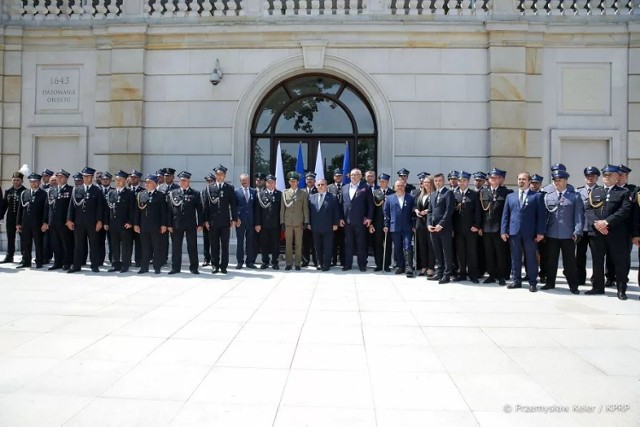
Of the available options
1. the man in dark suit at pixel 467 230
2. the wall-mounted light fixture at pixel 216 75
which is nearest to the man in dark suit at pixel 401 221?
the man in dark suit at pixel 467 230

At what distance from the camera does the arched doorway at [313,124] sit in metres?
11.8

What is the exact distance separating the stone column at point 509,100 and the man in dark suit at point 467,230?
9.91ft

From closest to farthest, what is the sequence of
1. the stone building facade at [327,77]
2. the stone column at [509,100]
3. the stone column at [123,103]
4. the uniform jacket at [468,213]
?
the uniform jacket at [468,213]
the stone column at [509,100]
the stone building facade at [327,77]
the stone column at [123,103]

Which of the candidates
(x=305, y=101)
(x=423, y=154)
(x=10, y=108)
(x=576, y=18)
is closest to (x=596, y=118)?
(x=576, y=18)

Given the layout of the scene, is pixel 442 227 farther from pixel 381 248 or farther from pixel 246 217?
pixel 246 217

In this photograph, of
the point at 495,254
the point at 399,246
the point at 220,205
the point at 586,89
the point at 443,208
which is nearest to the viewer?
the point at 443,208

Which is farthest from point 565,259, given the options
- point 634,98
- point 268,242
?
point 634,98

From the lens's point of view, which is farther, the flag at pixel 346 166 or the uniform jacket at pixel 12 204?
the flag at pixel 346 166

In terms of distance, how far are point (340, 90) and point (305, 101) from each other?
3.13 feet

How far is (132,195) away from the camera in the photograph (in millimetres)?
9016

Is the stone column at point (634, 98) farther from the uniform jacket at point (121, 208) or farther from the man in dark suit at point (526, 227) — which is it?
the uniform jacket at point (121, 208)

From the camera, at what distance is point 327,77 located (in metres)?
11.8

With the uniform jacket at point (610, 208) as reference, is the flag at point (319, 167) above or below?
above

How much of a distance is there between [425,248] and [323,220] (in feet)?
6.91
